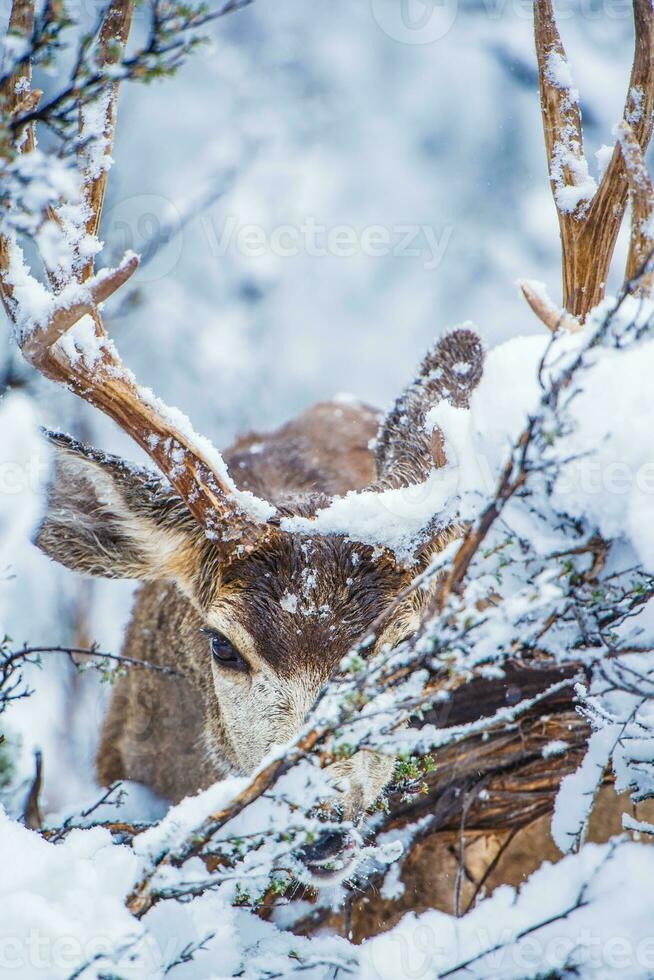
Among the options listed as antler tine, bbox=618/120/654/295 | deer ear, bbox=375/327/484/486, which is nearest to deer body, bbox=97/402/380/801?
deer ear, bbox=375/327/484/486

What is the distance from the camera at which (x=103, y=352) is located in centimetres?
339

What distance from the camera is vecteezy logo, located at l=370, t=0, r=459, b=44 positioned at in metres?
9.58

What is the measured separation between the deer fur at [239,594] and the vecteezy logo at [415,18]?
6.33 m

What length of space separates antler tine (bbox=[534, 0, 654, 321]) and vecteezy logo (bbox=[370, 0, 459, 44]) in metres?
6.46

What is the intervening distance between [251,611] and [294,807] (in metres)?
1.17

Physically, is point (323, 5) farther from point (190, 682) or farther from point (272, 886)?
point (272, 886)

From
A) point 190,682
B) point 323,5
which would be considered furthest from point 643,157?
point 323,5

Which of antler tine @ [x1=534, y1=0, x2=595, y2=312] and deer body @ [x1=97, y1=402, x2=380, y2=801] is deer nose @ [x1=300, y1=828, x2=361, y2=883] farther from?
antler tine @ [x1=534, y1=0, x2=595, y2=312]

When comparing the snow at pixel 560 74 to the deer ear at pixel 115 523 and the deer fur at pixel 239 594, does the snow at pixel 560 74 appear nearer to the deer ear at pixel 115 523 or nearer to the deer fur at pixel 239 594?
the deer fur at pixel 239 594
